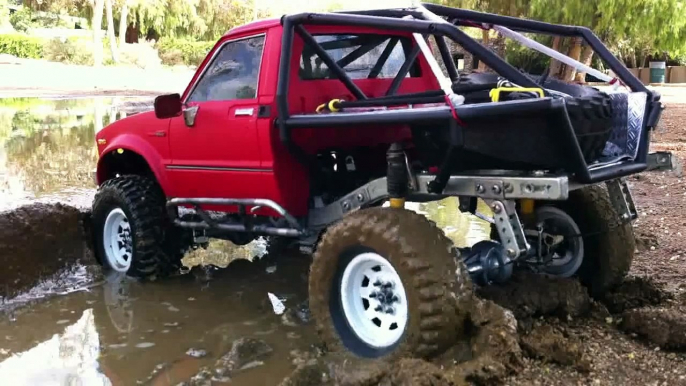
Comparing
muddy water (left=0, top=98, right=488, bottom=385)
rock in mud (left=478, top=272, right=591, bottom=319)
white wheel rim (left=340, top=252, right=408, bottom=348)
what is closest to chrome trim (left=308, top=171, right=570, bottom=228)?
white wheel rim (left=340, top=252, right=408, bottom=348)

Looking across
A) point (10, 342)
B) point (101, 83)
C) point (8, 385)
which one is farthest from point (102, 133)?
point (101, 83)

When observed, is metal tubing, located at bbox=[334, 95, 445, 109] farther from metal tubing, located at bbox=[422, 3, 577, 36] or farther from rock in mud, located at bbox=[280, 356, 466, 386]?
rock in mud, located at bbox=[280, 356, 466, 386]

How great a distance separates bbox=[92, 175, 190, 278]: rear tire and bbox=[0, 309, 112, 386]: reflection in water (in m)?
1.00

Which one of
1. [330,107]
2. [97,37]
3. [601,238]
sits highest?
[97,37]

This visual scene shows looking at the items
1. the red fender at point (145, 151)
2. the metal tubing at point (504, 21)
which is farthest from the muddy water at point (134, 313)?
the metal tubing at point (504, 21)

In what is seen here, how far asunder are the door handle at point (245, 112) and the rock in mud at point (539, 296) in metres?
1.91

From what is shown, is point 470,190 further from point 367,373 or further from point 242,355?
point 242,355

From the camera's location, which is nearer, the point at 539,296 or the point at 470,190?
the point at 470,190

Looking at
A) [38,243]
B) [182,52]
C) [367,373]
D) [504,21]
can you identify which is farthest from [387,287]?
[182,52]

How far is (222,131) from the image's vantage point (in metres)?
5.14

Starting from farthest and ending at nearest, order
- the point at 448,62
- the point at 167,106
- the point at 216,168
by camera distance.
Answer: the point at 448,62, the point at 167,106, the point at 216,168

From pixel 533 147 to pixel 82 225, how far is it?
443cm

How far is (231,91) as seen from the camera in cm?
525

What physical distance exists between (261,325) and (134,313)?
1023 millimetres
